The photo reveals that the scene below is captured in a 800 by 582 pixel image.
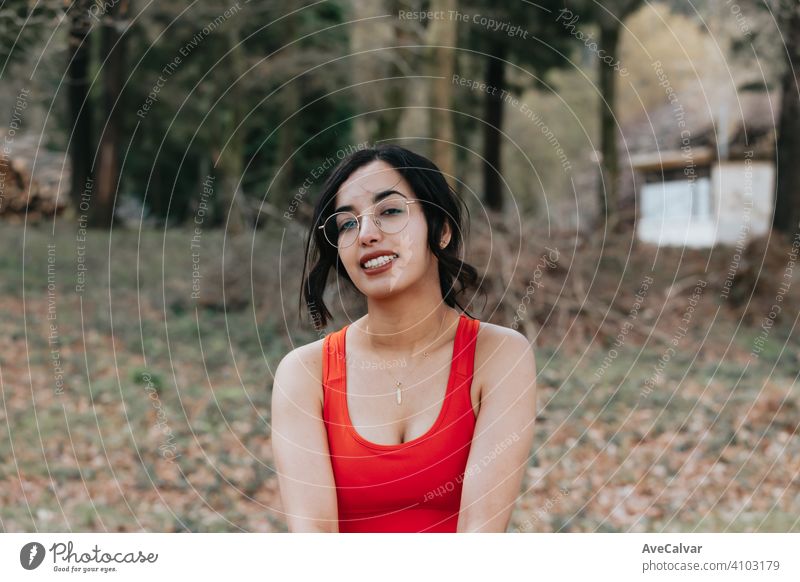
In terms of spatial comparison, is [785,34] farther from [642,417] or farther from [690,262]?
[642,417]

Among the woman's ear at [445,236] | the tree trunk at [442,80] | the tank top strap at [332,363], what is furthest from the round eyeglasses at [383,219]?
the tree trunk at [442,80]

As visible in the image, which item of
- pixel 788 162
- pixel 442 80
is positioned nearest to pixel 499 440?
pixel 442 80

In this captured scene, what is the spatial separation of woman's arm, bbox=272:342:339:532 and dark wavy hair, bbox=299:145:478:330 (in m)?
0.20

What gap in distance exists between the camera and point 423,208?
2604 mm

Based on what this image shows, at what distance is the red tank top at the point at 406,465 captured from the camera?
245 centimetres

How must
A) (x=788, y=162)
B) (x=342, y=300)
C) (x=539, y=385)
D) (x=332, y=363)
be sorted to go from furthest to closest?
(x=788, y=162), (x=539, y=385), (x=342, y=300), (x=332, y=363)

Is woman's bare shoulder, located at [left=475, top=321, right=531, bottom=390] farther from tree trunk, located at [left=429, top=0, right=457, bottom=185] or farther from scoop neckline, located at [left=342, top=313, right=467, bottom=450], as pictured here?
tree trunk, located at [left=429, top=0, right=457, bottom=185]

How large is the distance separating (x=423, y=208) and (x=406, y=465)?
679 millimetres

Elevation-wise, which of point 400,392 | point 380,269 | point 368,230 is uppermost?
point 368,230

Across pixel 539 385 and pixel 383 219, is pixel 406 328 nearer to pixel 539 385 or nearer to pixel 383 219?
pixel 383 219

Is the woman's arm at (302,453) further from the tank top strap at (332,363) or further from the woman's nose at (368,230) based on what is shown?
the woman's nose at (368,230)

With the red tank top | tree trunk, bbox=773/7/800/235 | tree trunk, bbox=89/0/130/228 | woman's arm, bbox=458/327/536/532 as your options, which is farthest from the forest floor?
tree trunk, bbox=89/0/130/228

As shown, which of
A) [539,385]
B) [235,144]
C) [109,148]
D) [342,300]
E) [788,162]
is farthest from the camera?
[109,148]
